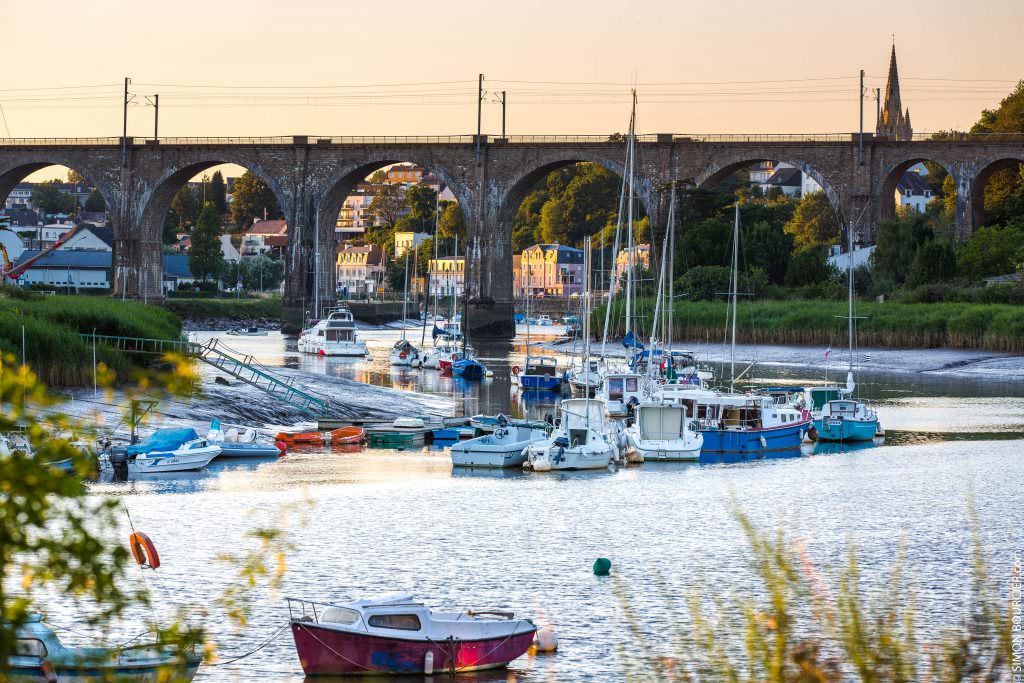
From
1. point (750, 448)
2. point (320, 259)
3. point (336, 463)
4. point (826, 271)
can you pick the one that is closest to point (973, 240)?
point (826, 271)

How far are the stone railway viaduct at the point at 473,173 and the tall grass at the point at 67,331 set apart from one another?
41.4 meters

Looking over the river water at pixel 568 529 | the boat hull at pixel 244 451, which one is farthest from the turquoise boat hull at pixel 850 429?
the boat hull at pixel 244 451

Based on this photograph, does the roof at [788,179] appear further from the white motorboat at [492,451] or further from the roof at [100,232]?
the white motorboat at [492,451]

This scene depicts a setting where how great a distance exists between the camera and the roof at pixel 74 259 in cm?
12375

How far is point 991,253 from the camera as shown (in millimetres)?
80375

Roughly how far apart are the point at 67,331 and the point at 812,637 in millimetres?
27906

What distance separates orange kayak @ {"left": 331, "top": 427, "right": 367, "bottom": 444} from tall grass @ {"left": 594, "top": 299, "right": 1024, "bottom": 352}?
1169 inches

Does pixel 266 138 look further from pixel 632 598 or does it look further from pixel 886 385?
pixel 632 598

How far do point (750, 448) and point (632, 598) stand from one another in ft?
62.1

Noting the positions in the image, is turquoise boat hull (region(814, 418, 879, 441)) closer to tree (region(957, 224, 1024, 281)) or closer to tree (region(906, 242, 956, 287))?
tree (region(906, 242, 956, 287))

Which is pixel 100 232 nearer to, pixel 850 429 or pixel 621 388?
pixel 621 388

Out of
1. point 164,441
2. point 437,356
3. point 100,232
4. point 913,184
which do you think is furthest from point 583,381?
point 913,184

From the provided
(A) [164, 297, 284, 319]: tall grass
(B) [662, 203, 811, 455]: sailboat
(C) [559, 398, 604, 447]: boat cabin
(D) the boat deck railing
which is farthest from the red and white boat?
(A) [164, 297, 284, 319]: tall grass

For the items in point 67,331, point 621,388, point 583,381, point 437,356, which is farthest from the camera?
point 437,356
